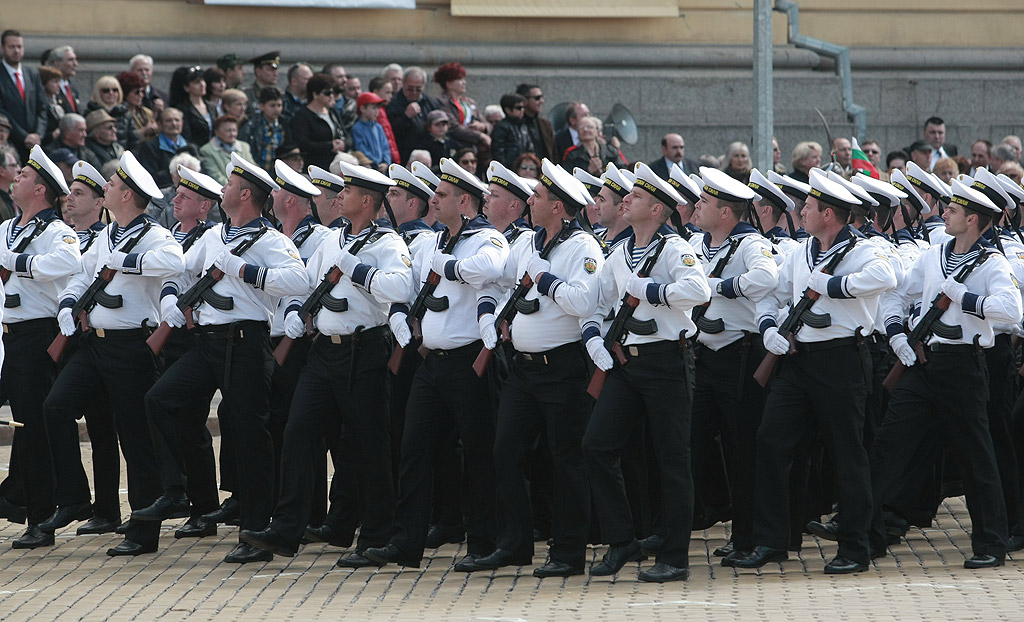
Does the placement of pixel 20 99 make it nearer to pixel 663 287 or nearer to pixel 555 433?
pixel 555 433

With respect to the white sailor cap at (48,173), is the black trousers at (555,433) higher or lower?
lower

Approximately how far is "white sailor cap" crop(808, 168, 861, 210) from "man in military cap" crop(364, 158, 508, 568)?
1556 mm

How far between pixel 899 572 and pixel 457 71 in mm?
8954

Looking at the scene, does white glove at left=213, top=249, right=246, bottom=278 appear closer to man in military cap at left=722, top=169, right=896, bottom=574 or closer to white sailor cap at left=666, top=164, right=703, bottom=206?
white sailor cap at left=666, top=164, right=703, bottom=206

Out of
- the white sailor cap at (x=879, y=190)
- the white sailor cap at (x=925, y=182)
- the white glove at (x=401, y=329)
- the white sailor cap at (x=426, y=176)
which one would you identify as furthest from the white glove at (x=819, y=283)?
Answer: the white sailor cap at (x=426, y=176)

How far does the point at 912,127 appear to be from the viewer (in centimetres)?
1992

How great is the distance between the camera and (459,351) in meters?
8.62

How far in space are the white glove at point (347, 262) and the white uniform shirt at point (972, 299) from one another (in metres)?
2.73

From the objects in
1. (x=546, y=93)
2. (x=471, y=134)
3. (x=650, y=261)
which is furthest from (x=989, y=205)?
(x=546, y=93)

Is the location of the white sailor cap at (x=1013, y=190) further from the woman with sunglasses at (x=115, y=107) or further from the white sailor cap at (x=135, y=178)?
the woman with sunglasses at (x=115, y=107)

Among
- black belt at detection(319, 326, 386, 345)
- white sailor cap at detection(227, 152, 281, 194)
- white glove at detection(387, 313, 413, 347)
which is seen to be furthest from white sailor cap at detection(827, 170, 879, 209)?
white sailor cap at detection(227, 152, 281, 194)

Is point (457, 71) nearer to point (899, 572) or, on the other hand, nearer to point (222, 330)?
point (222, 330)

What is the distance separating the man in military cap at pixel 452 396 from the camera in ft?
28.2

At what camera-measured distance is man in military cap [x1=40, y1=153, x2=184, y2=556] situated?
30.3ft
